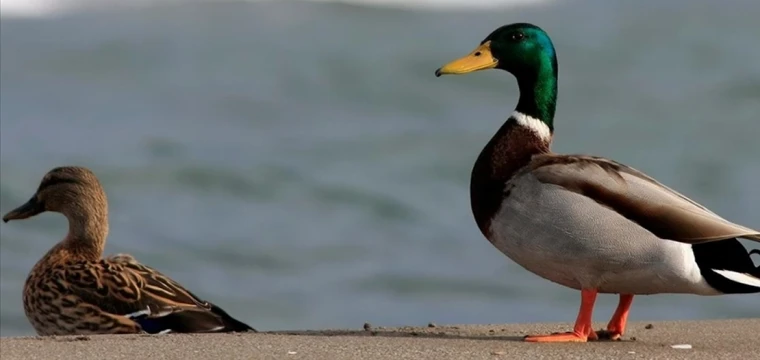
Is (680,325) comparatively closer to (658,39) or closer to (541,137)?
(541,137)

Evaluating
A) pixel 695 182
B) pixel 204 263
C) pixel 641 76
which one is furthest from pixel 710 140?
pixel 204 263

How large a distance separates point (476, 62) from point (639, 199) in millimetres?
1013

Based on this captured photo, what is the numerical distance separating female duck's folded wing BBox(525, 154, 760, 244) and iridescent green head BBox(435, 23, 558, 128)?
20.7 inches

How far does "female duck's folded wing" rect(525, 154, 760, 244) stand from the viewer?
5.62 metres

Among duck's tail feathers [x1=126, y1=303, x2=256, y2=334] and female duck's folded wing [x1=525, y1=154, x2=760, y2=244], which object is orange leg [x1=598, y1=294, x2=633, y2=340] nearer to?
female duck's folded wing [x1=525, y1=154, x2=760, y2=244]

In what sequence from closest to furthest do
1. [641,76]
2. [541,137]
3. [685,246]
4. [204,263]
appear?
[685,246] < [541,137] < [204,263] < [641,76]

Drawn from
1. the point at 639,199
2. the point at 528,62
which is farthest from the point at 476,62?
the point at 639,199

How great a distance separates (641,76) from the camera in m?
18.5

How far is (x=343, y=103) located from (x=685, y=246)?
1132 cm

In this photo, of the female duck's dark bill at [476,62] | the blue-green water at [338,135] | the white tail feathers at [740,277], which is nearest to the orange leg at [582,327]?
the white tail feathers at [740,277]

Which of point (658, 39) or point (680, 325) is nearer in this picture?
point (680, 325)

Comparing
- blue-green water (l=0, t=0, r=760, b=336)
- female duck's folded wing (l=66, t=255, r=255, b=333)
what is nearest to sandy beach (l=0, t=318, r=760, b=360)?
female duck's folded wing (l=66, t=255, r=255, b=333)

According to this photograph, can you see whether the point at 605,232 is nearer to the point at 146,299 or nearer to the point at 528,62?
the point at 528,62

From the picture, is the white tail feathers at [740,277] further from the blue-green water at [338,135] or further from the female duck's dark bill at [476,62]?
the blue-green water at [338,135]
